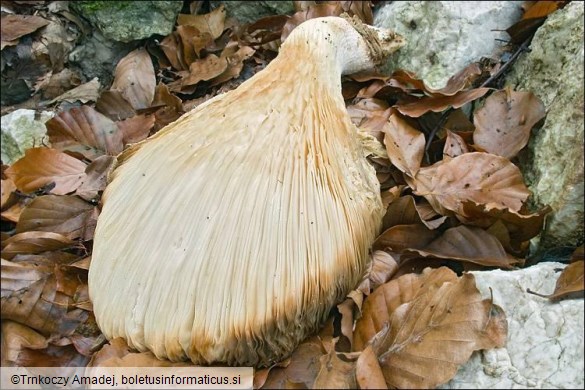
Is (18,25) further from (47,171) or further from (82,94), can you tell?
(47,171)

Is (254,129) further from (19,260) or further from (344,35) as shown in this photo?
(19,260)

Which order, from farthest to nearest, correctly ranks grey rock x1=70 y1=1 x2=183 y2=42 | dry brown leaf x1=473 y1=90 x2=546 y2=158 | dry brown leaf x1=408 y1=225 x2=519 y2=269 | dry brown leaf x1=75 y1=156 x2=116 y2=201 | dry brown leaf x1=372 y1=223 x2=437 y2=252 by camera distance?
grey rock x1=70 y1=1 x2=183 y2=42 < dry brown leaf x1=75 y1=156 x2=116 y2=201 < dry brown leaf x1=473 y1=90 x2=546 y2=158 < dry brown leaf x1=372 y1=223 x2=437 y2=252 < dry brown leaf x1=408 y1=225 x2=519 y2=269

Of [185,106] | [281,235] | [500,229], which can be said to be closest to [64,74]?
[185,106]

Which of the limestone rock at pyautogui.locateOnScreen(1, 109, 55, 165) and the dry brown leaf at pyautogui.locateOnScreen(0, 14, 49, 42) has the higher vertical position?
the dry brown leaf at pyautogui.locateOnScreen(0, 14, 49, 42)

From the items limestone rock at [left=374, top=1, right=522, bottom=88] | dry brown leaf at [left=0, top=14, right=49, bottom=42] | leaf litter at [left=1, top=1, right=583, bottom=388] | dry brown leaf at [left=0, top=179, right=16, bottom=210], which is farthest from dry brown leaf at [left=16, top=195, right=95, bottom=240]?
limestone rock at [left=374, top=1, right=522, bottom=88]

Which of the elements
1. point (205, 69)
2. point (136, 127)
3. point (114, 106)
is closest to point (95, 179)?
point (136, 127)

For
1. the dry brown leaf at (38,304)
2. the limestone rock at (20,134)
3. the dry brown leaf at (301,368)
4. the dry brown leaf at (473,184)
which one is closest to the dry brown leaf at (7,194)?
the limestone rock at (20,134)

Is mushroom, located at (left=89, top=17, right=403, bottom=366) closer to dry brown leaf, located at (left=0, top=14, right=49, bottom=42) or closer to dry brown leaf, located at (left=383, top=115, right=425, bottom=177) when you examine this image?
dry brown leaf, located at (left=383, top=115, right=425, bottom=177)
